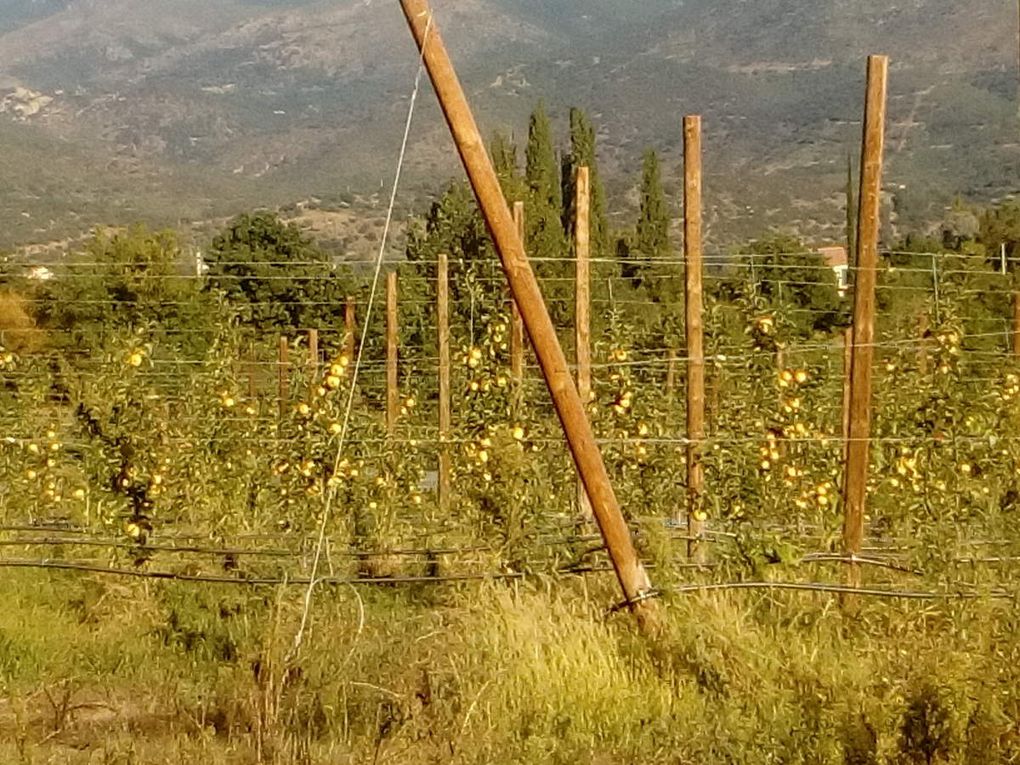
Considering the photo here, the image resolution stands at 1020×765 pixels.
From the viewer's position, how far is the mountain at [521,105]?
7162 cm

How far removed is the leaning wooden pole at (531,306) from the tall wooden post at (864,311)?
1201 millimetres

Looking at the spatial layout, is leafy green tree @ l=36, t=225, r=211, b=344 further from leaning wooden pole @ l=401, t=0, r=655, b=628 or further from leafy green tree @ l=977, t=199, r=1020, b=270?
leafy green tree @ l=977, t=199, r=1020, b=270

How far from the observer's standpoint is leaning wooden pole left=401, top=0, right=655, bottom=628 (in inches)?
224

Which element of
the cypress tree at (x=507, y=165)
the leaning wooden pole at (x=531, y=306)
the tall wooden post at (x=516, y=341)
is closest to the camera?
the leaning wooden pole at (x=531, y=306)

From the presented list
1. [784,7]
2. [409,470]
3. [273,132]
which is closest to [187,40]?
[273,132]

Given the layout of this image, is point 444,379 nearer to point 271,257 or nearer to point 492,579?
point 492,579

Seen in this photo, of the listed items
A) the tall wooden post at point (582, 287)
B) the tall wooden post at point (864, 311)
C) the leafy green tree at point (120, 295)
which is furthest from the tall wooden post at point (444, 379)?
the leafy green tree at point (120, 295)

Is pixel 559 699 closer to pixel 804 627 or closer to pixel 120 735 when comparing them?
pixel 804 627

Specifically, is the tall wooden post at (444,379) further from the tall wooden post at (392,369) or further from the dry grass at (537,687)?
the dry grass at (537,687)

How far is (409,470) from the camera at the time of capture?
943 cm

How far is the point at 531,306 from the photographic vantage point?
5742 mm

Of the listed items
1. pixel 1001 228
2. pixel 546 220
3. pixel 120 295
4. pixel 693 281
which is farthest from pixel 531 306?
pixel 1001 228

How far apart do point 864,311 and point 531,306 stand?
1.76 metres

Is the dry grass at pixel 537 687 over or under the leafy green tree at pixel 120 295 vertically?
under
